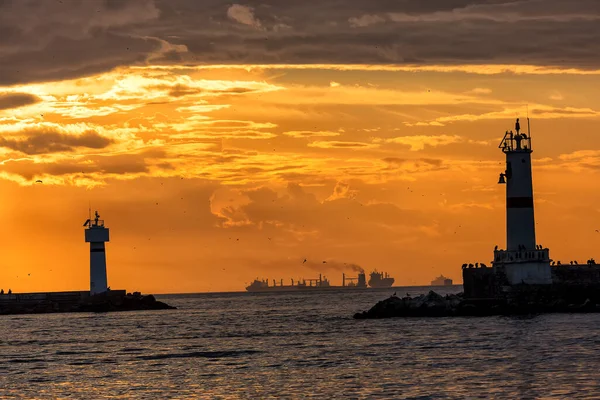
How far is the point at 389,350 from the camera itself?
59.2m

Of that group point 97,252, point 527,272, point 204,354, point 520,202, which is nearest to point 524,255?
point 527,272

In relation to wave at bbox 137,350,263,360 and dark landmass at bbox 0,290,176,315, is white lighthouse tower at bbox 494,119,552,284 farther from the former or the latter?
dark landmass at bbox 0,290,176,315

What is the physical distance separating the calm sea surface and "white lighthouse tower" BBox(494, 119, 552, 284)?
4179 mm

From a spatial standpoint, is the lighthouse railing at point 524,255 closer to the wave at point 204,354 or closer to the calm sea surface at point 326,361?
the calm sea surface at point 326,361

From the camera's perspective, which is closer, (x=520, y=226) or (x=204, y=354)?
(x=204, y=354)

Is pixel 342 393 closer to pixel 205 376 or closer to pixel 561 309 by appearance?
pixel 205 376

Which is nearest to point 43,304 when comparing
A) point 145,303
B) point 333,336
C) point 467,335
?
point 145,303

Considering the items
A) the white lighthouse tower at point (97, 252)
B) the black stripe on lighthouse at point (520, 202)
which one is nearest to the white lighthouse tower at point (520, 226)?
the black stripe on lighthouse at point (520, 202)

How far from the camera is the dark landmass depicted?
12900 centimetres

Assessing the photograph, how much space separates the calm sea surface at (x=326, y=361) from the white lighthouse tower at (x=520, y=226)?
165 inches

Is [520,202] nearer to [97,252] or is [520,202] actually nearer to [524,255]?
[524,255]

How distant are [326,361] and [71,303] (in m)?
81.3

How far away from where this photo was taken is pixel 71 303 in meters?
132

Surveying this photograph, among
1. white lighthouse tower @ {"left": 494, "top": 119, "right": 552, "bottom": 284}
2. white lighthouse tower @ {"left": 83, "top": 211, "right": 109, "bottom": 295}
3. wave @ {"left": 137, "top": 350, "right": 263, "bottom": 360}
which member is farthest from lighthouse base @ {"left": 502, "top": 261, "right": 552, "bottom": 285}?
white lighthouse tower @ {"left": 83, "top": 211, "right": 109, "bottom": 295}
